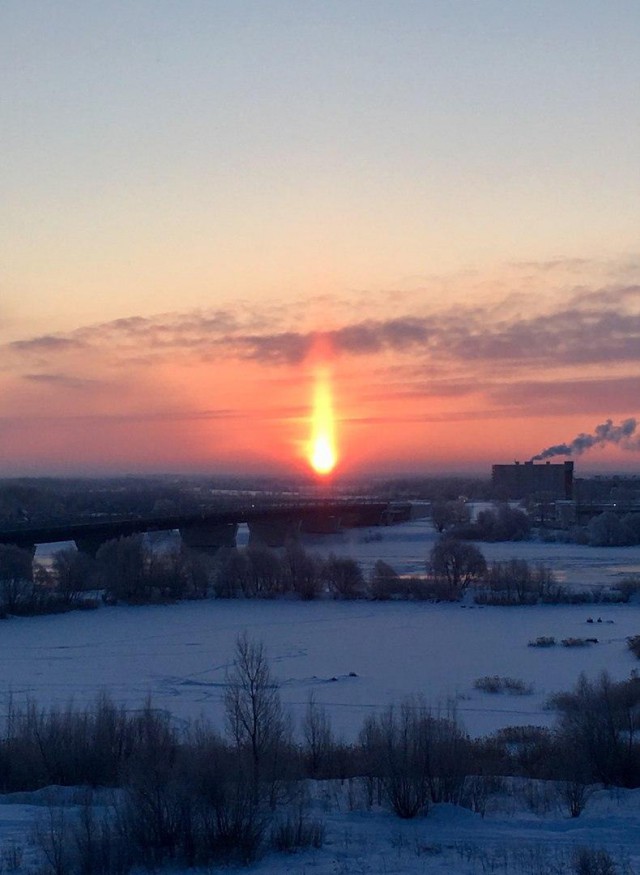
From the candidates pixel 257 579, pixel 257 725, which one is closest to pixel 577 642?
pixel 257 725

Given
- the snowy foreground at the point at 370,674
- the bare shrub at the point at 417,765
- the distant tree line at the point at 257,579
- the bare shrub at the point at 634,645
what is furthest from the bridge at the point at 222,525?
the bare shrub at the point at 417,765

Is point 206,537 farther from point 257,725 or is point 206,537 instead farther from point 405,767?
point 405,767

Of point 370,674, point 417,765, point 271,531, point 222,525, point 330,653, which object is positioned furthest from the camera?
point 271,531

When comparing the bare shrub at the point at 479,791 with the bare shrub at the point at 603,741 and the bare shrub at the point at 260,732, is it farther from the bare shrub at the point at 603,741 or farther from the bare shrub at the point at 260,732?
the bare shrub at the point at 260,732

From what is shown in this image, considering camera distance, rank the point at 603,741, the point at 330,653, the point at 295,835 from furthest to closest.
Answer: the point at 330,653
the point at 603,741
the point at 295,835

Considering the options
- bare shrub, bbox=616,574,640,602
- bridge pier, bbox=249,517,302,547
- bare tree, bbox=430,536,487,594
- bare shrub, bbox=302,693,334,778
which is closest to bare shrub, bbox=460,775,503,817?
bare shrub, bbox=302,693,334,778

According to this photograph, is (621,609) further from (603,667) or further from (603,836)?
(603,836)

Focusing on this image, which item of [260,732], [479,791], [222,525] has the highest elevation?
[222,525]

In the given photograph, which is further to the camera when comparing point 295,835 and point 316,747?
point 316,747
